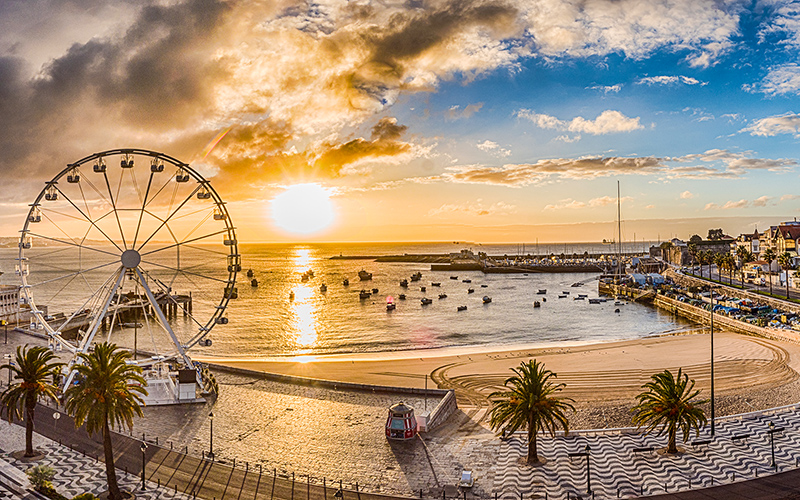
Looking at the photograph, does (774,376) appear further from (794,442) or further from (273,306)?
(273,306)

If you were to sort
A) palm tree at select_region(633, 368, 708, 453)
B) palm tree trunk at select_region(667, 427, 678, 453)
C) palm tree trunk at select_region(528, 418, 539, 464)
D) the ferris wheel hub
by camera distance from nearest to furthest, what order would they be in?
palm tree trunk at select_region(528, 418, 539, 464) < palm tree at select_region(633, 368, 708, 453) < palm tree trunk at select_region(667, 427, 678, 453) < the ferris wheel hub

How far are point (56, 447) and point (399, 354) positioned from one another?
43157mm

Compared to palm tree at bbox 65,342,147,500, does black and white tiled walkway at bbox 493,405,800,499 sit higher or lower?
lower

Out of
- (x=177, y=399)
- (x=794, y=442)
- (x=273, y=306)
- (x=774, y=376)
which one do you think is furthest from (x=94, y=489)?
(x=273, y=306)

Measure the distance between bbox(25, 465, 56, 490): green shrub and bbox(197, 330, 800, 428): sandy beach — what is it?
22.2 meters

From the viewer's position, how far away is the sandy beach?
3788 centimetres

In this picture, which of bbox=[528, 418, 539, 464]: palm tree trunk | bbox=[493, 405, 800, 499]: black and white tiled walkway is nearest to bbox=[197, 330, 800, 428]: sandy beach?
bbox=[493, 405, 800, 499]: black and white tiled walkway

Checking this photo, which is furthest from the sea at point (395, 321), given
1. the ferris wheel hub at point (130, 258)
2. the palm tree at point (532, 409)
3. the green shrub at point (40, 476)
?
the palm tree at point (532, 409)

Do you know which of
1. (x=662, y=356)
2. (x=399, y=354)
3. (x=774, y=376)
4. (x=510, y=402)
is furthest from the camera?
(x=399, y=354)

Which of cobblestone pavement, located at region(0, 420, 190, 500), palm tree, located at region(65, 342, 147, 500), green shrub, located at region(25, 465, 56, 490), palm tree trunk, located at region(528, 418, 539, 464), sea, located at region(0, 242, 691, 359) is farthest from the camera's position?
sea, located at region(0, 242, 691, 359)

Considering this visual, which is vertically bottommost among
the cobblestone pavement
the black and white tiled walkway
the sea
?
the sea

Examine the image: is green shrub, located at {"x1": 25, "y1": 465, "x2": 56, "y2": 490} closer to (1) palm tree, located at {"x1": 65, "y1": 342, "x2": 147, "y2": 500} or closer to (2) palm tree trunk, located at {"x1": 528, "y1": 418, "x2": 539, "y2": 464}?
(1) palm tree, located at {"x1": 65, "y1": 342, "x2": 147, "y2": 500}

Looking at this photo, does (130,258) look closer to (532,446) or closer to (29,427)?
(29,427)

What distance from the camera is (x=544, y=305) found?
115m
